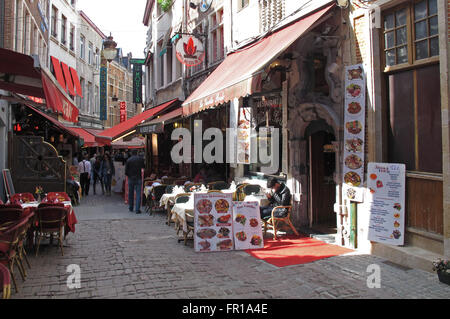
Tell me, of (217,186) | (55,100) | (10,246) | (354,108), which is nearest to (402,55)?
(354,108)

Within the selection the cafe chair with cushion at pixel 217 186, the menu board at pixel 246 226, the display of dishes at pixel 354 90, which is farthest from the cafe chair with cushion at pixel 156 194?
the display of dishes at pixel 354 90

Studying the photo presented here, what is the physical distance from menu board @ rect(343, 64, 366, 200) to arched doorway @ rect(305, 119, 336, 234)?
1.52 meters

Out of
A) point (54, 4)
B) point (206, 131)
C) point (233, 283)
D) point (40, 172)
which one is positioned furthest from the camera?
point (54, 4)

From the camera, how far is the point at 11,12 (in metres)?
11.4

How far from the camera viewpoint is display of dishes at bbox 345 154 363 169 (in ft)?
Result: 21.6

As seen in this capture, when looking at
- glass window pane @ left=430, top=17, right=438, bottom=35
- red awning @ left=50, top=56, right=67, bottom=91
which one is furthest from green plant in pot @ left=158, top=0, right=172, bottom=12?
glass window pane @ left=430, top=17, right=438, bottom=35

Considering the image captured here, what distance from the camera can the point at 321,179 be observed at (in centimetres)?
Result: 856

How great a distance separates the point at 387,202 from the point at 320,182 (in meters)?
2.52

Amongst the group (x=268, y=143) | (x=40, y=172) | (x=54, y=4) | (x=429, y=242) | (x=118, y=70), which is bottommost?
(x=429, y=242)

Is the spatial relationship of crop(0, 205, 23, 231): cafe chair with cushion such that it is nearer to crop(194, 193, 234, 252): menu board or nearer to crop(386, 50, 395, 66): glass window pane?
crop(194, 193, 234, 252): menu board

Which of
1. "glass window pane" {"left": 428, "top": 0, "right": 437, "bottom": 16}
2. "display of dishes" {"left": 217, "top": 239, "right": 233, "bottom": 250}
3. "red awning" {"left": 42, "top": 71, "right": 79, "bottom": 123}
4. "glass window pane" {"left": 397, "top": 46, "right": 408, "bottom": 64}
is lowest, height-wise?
"display of dishes" {"left": 217, "top": 239, "right": 233, "bottom": 250}

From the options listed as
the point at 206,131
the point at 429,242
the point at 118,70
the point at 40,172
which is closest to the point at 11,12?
the point at 40,172

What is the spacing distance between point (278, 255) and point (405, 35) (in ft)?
14.1

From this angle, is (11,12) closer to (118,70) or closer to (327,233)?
(327,233)
